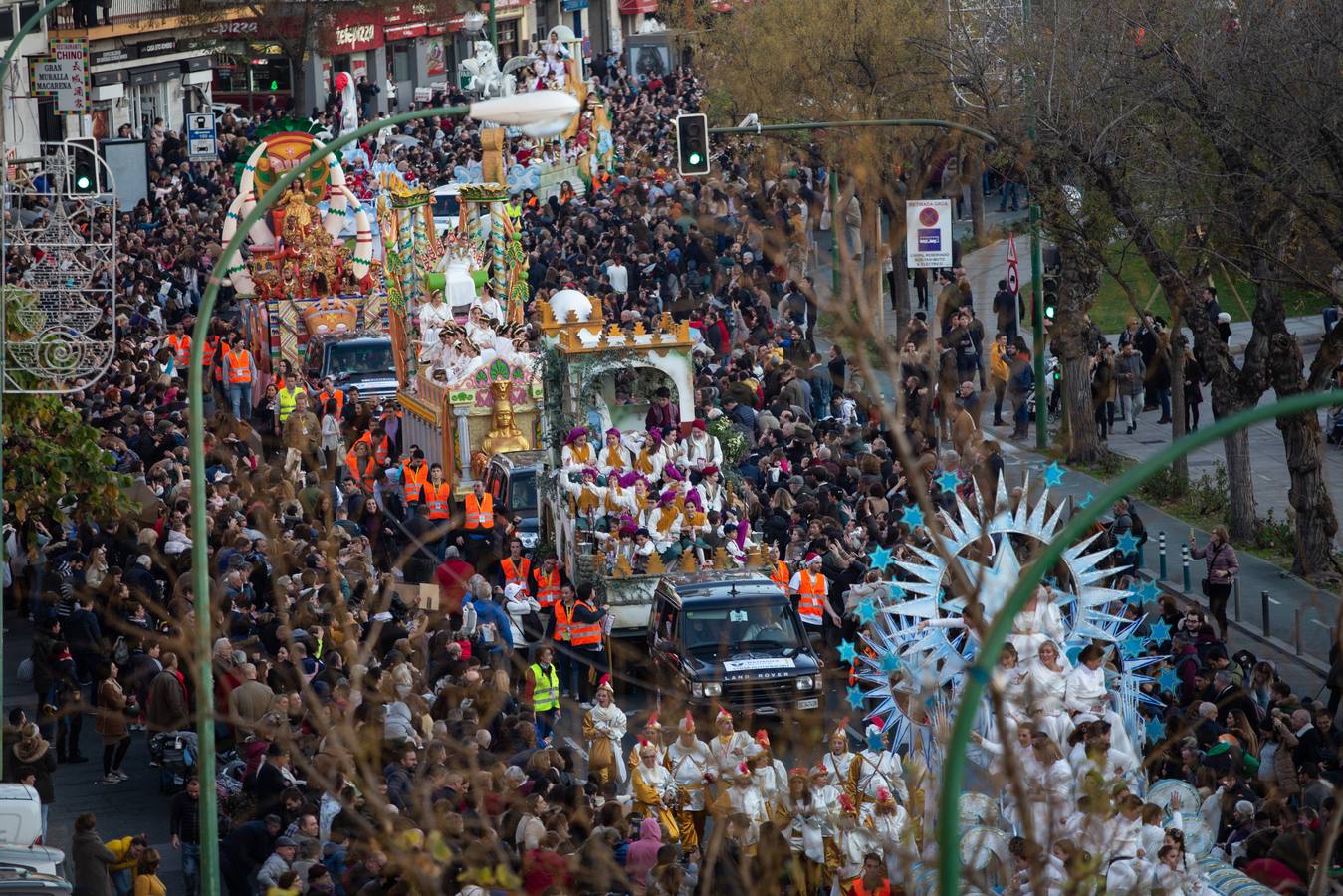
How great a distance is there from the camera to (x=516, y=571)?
2189 cm

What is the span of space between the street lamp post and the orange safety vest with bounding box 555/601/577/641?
818 centimetres

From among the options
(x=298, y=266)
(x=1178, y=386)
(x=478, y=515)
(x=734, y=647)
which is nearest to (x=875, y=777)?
(x=734, y=647)

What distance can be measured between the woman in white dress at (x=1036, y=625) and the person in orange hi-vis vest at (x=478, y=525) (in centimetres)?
907

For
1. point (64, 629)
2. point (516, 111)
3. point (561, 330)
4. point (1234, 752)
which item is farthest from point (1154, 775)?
point (561, 330)

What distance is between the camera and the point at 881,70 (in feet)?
130

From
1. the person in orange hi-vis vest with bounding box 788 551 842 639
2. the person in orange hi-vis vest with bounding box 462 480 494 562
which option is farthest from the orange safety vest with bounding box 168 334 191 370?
the person in orange hi-vis vest with bounding box 788 551 842 639

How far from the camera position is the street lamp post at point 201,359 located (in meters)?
11.8

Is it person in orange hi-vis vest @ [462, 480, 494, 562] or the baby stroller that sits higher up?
person in orange hi-vis vest @ [462, 480, 494, 562]

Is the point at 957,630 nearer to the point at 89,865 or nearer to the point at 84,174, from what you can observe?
the point at 89,865

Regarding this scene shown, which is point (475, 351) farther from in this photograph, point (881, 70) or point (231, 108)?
point (231, 108)

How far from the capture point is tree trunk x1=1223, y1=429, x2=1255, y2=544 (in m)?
26.2

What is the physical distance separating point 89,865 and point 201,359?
4435mm

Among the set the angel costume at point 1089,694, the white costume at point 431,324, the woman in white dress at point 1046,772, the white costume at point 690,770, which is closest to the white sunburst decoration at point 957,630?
the angel costume at point 1089,694

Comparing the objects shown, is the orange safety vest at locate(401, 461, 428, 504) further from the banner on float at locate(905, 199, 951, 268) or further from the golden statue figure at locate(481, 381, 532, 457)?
the banner on float at locate(905, 199, 951, 268)
